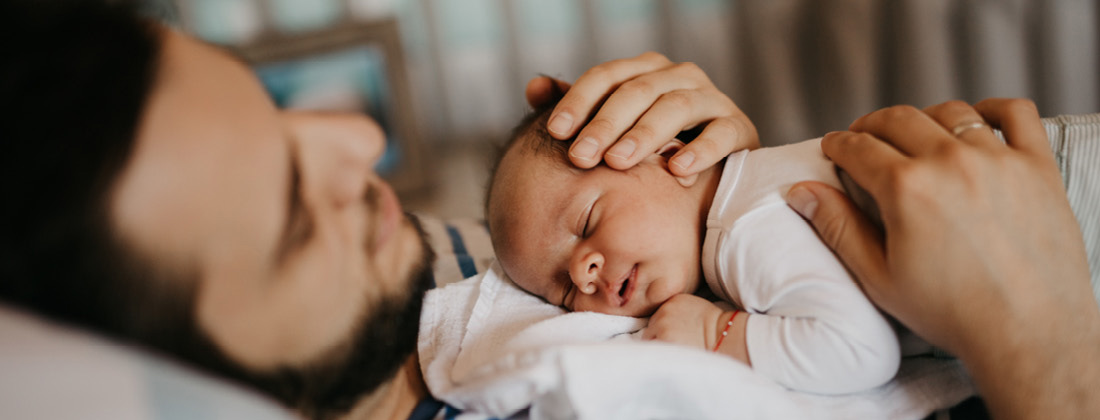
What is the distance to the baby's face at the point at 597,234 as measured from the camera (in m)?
1.03

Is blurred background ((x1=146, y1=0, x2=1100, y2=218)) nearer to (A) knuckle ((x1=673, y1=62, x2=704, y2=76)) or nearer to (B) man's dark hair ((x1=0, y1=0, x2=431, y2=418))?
(A) knuckle ((x1=673, y1=62, x2=704, y2=76))

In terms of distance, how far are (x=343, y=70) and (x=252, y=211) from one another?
206 centimetres

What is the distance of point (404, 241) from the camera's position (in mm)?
1018

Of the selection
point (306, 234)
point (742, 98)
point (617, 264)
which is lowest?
point (742, 98)

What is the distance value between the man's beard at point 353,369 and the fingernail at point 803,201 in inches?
22.0

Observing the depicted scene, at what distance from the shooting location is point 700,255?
1.07 metres

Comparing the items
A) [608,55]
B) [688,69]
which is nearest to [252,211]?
[688,69]

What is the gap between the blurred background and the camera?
205cm

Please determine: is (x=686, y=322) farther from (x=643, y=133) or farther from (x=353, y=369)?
(x=353, y=369)

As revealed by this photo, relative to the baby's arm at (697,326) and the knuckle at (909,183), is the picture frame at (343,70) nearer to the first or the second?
the baby's arm at (697,326)

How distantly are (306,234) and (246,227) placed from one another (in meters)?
0.09

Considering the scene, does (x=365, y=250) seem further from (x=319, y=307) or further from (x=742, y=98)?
(x=742, y=98)

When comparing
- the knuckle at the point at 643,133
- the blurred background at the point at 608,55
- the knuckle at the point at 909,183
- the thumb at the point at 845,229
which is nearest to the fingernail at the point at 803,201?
the thumb at the point at 845,229

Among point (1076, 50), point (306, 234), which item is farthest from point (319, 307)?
point (1076, 50)
